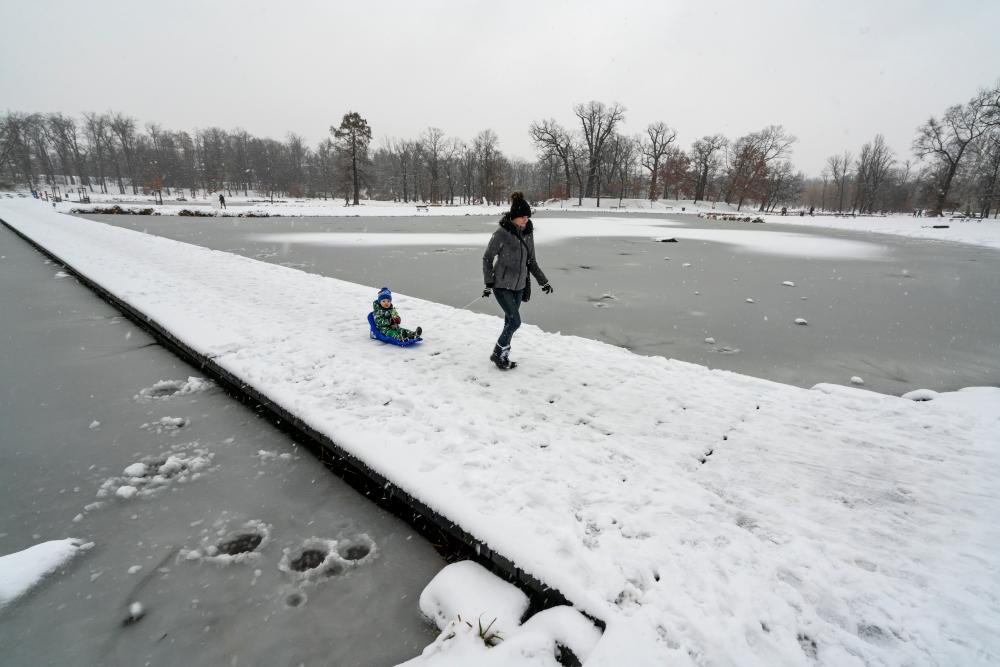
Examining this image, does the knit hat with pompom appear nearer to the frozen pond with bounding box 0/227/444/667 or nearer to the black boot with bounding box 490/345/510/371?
the black boot with bounding box 490/345/510/371

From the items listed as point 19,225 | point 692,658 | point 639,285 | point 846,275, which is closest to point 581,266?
point 639,285

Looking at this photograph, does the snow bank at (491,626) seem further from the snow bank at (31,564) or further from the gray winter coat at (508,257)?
the gray winter coat at (508,257)

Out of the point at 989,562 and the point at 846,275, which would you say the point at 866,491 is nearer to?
the point at 989,562

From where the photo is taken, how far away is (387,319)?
595cm

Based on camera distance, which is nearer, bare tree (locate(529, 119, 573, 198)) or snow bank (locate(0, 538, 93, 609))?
snow bank (locate(0, 538, 93, 609))

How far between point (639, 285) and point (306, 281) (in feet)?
26.1

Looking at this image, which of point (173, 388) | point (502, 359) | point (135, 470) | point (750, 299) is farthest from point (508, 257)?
point (750, 299)

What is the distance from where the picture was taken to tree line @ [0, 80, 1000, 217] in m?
59.7

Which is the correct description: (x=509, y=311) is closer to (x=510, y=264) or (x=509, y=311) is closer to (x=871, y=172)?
(x=510, y=264)

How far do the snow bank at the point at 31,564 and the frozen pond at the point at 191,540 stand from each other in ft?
0.24

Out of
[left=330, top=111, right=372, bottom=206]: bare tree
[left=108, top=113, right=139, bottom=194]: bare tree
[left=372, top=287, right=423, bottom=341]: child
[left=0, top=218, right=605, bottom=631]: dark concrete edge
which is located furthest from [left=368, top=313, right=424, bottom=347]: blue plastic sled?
[left=108, top=113, right=139, bottom=194]: bare tree

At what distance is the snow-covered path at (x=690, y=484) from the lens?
83.3 inches

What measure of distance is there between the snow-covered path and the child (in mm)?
247

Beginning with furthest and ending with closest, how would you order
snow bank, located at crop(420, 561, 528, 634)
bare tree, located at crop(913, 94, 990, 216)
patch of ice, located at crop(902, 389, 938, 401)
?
1. bare tree, located at crop(913, 94, 990, 216)
2. patch of ice, located at crop(902, 389, 938, 401)
3. snow bank, located at crop(420, 561, 528, 634)
